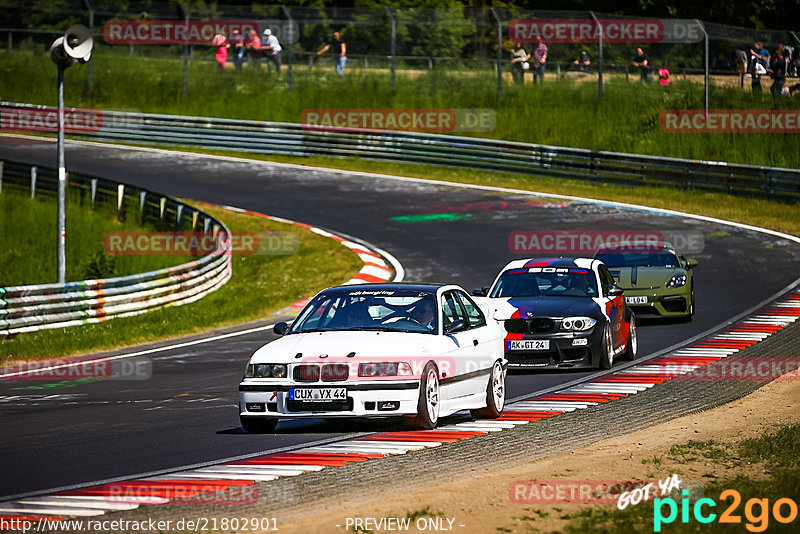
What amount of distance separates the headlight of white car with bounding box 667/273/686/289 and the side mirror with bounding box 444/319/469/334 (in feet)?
27.2

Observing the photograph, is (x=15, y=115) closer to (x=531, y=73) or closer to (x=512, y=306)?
(x=531, y=73)

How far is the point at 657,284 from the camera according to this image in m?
19.8

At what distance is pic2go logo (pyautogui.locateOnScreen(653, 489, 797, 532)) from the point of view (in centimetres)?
774

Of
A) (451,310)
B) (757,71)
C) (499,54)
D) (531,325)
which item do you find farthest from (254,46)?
(451,310)

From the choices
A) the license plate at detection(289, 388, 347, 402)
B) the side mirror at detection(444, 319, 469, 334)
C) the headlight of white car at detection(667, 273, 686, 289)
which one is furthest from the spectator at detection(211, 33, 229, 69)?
the license plate at detection(289, 388, 347, 402)

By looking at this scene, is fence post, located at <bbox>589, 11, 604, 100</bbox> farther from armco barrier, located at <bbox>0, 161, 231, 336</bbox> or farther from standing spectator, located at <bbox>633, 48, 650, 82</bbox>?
armco barrier, located at <bbox>0, 161, 231, 336</bbox>

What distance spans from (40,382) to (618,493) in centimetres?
923

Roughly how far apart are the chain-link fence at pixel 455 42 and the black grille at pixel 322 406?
27.5 metres

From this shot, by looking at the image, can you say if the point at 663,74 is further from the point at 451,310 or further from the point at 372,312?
the point at 372,312

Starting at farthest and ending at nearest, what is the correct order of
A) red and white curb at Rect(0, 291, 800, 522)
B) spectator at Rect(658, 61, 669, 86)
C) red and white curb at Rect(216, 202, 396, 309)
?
spectator at Rect(658, 61, 669, 86) < red and white curb at Rect(216, 202, 396, 309) < red and white curb at Rect(0, 291, 800, 522)

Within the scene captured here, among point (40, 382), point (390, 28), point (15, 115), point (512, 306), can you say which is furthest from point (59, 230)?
point (15, 115)

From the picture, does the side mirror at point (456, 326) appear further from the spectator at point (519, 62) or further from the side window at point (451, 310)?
the spectator at point (519, 62)

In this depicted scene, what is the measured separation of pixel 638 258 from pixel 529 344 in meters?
6.21

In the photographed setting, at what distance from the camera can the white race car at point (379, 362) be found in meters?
10.7
